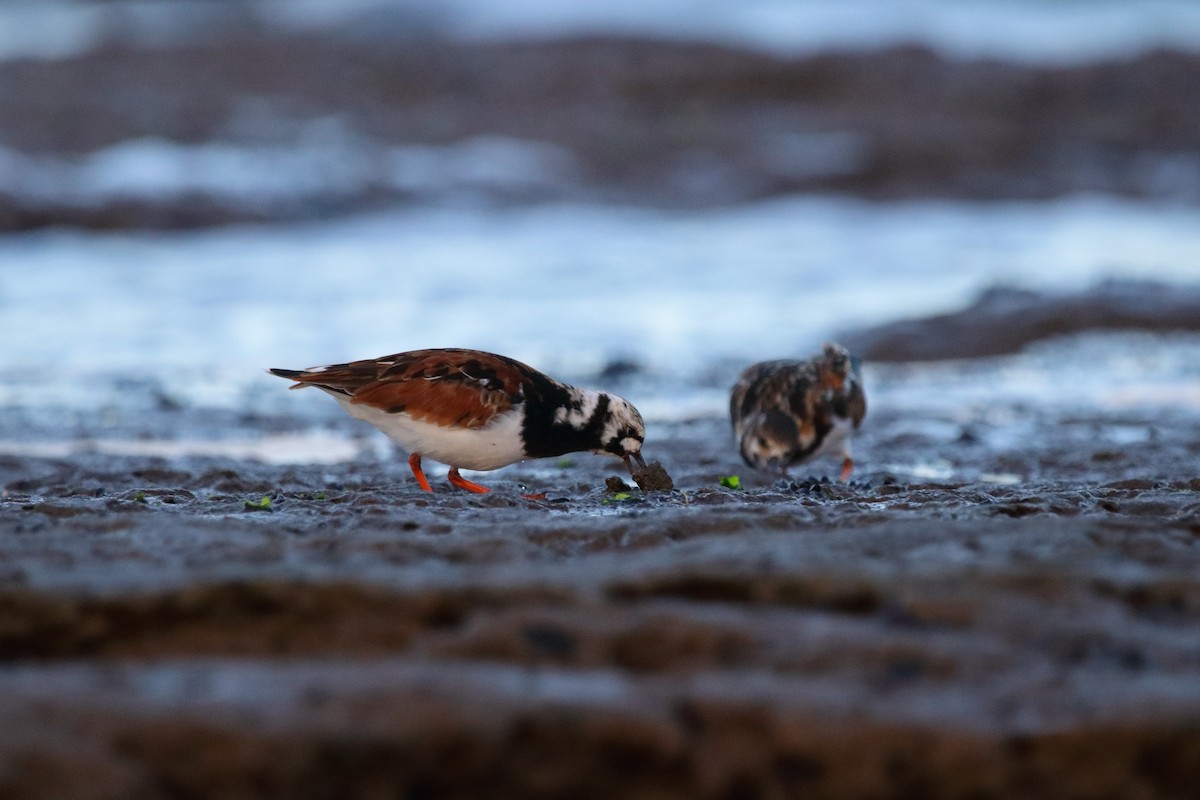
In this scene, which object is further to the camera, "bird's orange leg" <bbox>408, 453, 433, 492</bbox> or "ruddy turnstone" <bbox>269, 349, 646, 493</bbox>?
"bird's orange leg" <bbox>408, 453, 433, 492</bbox>

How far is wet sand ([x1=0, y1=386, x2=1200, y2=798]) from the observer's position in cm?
225

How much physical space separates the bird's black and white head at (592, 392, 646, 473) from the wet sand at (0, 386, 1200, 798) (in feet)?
4.55

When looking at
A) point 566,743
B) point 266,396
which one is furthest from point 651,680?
point 266,396

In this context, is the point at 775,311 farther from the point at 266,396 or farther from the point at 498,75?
the point at 498,75

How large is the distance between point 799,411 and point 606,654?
3457 millimetres

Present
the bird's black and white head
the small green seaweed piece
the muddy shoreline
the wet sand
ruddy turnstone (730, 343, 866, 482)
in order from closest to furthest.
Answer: the wet sand, the small green seaweed piece, the bird's black and white head, ruddy turnstone (730, 343, 866, 482), the muddy shoreline

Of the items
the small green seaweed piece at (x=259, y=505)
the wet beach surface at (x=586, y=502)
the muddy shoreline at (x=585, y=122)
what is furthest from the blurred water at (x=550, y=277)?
the small green seaweed piece at (x=259, y=505)

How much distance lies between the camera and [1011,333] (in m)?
11.0

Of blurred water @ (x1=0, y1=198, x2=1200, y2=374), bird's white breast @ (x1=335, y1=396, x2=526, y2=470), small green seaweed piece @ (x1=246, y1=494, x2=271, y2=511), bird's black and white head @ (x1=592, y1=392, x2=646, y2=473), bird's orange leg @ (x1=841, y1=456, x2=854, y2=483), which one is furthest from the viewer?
blurred water @ (x1=0, y1=198, x2=1200, y2=374)

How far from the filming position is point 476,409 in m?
4.84

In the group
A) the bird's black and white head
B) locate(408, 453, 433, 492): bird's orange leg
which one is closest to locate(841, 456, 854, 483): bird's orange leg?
the bird's black and white head

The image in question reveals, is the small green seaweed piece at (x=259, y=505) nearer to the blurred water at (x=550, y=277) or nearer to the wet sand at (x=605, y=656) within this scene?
the wet sand at (x=605, y=656)

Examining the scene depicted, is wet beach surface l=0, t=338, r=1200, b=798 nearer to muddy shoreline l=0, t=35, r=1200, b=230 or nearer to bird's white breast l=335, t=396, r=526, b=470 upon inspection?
bird's white breast l=335, t=396, r=526, b=470

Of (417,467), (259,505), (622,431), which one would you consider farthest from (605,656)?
(417,467)
